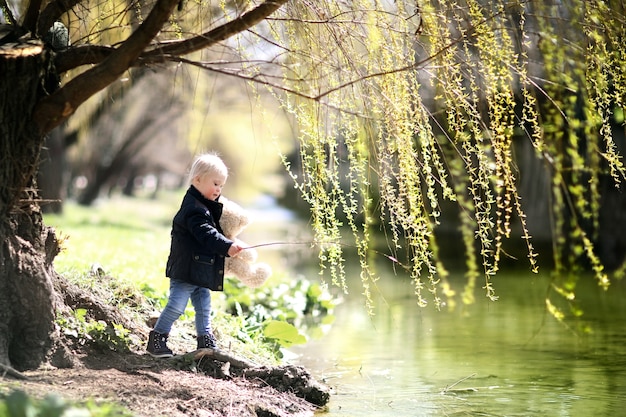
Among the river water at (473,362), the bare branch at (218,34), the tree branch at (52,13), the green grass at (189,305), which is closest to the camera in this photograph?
the bare branch at (218,34)

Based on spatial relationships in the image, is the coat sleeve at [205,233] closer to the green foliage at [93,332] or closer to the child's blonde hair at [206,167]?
the child's blonde hair at [206,167]

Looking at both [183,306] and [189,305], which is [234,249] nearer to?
[183,306]

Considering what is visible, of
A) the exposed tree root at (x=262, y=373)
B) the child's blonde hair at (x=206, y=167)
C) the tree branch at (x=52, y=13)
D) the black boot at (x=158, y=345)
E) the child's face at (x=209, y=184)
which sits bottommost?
the exposed tree root at (x=262, y=373)

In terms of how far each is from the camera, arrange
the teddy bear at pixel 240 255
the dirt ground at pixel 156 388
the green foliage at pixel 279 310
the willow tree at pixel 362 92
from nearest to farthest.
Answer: the dirt ground at pixel 156 388, the willow tree at pixel 362 92, the teddy bear at pixel 240 255, the green foliage at pixel 279 310

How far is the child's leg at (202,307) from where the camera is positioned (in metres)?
5.87

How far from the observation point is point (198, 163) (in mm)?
5906

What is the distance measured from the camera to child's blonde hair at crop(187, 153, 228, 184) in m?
5.84

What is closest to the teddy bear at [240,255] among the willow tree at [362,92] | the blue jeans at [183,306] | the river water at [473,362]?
the blue jeans at [183,306]

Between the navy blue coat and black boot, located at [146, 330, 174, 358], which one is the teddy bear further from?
black boot, located at [146, 330, 174, 358]

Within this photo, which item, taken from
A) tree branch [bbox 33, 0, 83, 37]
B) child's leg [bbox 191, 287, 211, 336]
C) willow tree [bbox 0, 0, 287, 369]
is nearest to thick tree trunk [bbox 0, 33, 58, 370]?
willow tree [bbox 0, 0, 287, 369]

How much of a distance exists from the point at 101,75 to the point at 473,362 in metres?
4.04

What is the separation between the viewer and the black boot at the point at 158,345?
570cm

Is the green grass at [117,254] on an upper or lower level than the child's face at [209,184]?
lower

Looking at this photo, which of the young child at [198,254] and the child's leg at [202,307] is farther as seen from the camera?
the child's leg at [202,307]
